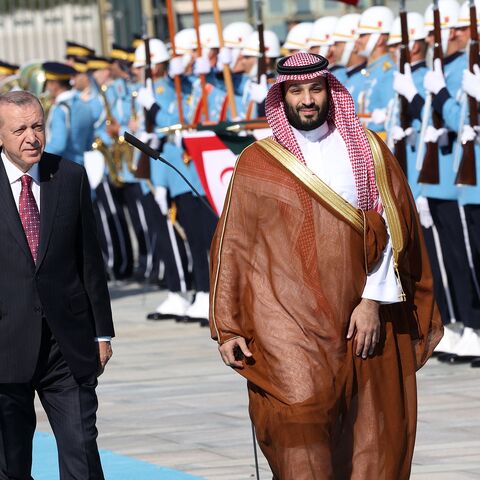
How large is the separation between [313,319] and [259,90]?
7.18 metres

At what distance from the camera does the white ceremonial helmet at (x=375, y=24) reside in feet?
44.0

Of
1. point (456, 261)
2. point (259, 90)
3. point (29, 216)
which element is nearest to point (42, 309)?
point (29, 216)

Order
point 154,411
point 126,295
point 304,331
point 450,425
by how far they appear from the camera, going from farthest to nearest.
Answer: point 126,295
point 154,411
point 450,425
point 304,331

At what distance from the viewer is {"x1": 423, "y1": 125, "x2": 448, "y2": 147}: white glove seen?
451 inches

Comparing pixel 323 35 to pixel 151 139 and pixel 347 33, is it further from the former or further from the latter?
pixel 151 139

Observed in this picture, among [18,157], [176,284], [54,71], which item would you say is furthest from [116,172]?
[18,157]

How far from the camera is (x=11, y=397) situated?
6.61 m

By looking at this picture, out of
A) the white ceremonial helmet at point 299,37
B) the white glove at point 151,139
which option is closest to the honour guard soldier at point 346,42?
the white ceremonial helmet at point 299,37

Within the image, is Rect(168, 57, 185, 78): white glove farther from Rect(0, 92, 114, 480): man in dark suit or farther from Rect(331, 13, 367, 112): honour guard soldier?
Rect(0, 92, 114, 480): man in dark suit

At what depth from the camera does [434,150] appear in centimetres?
1155

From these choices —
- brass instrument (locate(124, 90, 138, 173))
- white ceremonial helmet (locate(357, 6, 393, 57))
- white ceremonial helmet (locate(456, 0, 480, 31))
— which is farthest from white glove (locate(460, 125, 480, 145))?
brass instrument (locate(124, 90, 138, 173))

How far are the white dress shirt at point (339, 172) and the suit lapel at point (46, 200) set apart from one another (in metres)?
0.86

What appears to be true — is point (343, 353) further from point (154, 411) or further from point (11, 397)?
point (154, 411)

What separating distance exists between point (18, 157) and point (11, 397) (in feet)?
2.69
